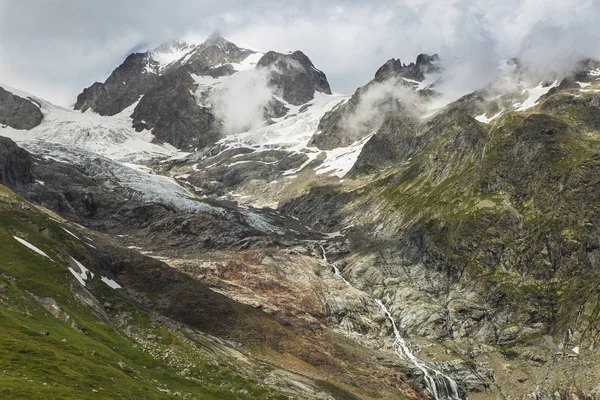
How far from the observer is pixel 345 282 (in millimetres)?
144500

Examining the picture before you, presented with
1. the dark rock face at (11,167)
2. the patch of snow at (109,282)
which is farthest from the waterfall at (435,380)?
the dark rock face at (11,167)

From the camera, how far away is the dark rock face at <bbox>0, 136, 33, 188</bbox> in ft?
589

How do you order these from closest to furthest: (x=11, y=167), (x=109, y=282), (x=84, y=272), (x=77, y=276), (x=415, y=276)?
(x=77, y=276) → (x=84, y=272) → (x=109, y=282) → (x=415, y=276) → (x=11, y=167)

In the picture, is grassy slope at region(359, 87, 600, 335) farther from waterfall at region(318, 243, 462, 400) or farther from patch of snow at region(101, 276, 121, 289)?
patch of snow at region(101, 276, 121, 289)

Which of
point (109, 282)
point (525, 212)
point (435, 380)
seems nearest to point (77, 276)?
point (109, 282)

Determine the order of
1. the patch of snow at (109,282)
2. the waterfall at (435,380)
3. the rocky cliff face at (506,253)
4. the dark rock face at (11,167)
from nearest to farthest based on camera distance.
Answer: the patch of snow at (109,282), the waterfall at (435,380), the rocky cliff face at (506,253), the dark rock face at (11,167)

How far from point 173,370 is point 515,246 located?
379 ft

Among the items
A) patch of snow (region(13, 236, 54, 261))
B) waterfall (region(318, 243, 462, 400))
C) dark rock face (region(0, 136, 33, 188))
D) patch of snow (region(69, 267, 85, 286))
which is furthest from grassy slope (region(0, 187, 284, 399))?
dark rock face (region(0, 136, 33, 188))

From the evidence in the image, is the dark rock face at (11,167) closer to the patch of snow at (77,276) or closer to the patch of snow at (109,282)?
the patch of snow at (109,282)

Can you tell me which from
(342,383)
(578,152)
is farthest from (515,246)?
(342,383)

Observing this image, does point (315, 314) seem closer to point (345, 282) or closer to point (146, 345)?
point (345, 282)

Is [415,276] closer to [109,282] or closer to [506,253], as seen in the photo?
[506,253]

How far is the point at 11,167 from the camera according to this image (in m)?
188

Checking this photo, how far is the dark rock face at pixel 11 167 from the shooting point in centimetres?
17949
